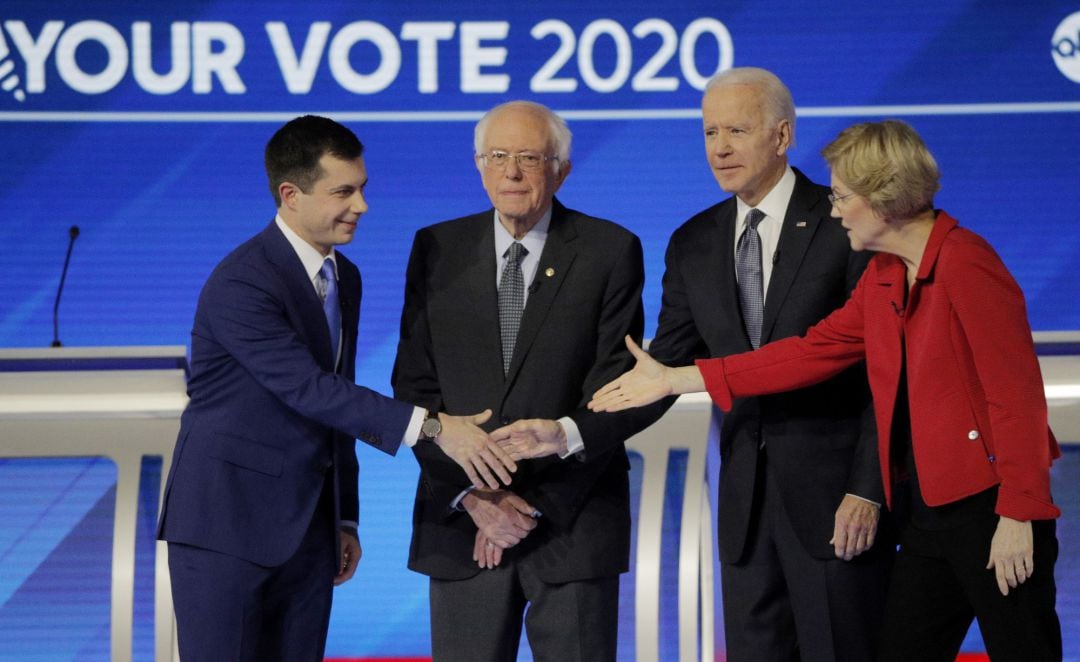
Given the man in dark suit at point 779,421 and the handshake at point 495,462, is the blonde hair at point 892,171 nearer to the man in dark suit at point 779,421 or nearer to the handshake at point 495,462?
the man in dark suit at point 779,421

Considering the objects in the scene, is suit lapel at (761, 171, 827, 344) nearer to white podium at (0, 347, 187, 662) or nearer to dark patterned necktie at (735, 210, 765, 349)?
dark patterned necktie at (735, 210, 765, 349)

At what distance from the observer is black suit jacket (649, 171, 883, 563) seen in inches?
106

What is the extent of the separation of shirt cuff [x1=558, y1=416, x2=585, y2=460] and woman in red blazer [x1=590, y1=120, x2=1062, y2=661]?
496 millimetres

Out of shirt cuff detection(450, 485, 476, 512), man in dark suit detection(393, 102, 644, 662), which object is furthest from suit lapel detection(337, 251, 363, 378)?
shirt cuff detection(450, 485, 476, 512)

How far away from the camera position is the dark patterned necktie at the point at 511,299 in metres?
2.78

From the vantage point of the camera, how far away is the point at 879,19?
542cm

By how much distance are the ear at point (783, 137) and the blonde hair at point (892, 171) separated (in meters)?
0.42

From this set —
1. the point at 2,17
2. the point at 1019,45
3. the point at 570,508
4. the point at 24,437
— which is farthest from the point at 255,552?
the point at 1019,45

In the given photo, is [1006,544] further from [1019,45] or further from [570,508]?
[1019,45]

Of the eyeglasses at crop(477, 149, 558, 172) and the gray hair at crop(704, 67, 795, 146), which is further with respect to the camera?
the gray hair at crop(704, 67, 795, 146)

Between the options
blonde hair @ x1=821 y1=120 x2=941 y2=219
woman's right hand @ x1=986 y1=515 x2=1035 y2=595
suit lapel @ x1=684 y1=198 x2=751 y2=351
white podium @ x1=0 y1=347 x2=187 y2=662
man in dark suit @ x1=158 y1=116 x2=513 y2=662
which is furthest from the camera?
white podium @ x1=0 y1=347 x2=187 y2=662

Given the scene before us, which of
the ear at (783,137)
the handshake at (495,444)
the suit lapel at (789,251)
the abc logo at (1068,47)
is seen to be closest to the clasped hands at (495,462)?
the handshake at (495,444)

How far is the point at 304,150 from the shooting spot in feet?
8.96

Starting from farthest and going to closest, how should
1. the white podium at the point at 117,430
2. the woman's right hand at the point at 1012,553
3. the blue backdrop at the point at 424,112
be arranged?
1. the blue backdrop at the point at 424,112
2. the white podium at the point at 117,430
3. the woman's right hand at the point at 1012,553
